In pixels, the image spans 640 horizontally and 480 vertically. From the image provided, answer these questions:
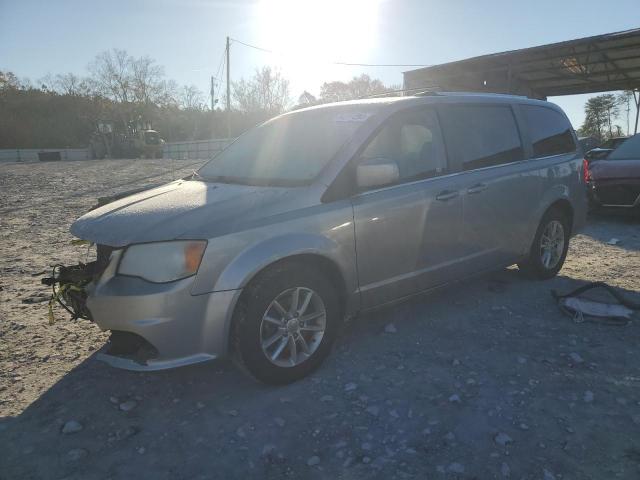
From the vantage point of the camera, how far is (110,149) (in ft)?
144

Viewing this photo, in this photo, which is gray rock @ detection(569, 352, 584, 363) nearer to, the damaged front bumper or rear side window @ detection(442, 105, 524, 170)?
rear side window @ detection(442, 105, 524, 170)

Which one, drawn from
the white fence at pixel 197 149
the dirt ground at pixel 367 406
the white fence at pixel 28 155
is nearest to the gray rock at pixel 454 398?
the dirt ground at pixel 367 406

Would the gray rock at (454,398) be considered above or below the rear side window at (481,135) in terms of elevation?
below

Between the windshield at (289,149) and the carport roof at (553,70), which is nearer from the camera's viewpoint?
the windshield at (289,149)

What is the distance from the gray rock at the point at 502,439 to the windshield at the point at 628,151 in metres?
7.24

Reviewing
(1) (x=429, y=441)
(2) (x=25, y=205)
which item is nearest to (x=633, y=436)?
(1) (x=429, y=441)

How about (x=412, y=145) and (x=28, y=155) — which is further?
(x=28, y=155)

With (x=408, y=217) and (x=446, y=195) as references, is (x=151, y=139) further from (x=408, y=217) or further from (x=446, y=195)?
(x=408, y=217)

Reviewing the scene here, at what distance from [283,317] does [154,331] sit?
0.75 metres

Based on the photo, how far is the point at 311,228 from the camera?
293cm

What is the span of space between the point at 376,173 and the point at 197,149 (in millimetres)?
32293

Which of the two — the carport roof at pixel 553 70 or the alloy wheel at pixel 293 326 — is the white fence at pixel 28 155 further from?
the alloy wheel at pixel 293 326

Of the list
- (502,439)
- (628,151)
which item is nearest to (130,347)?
(502,439)

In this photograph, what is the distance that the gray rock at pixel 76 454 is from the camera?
7.77 ft
